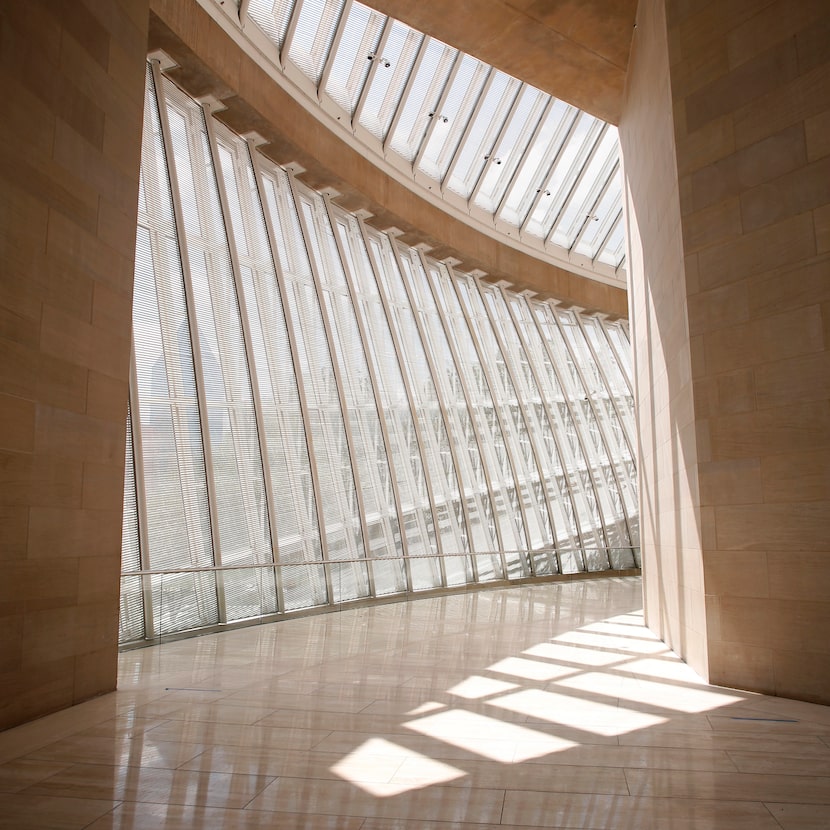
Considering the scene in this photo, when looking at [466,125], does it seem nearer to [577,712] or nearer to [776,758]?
[577,712]

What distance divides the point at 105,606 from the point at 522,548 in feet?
53.5

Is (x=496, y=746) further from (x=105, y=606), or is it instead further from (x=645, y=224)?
(x=645, y=224)

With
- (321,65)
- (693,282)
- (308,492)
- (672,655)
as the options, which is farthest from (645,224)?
(321,65)

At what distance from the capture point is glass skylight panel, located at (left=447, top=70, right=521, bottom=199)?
783 inches

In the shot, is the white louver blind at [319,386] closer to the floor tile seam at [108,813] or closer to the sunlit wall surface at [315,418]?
the sunlit wall surface at [315,418]

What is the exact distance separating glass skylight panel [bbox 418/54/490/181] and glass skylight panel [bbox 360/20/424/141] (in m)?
1.47

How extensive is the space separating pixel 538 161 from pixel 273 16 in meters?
10.2

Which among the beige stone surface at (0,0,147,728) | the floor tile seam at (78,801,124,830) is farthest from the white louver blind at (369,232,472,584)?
the floor tile seam at (78,801,124,830)

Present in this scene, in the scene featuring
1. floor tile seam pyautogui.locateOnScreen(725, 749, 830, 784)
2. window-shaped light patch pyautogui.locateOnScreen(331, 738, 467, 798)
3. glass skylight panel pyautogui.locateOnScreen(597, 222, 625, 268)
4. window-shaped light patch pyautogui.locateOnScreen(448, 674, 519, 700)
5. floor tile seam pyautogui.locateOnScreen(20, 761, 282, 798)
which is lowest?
floor tile seam pyautogui.locateOnScreen(725, 749, 830, 784)

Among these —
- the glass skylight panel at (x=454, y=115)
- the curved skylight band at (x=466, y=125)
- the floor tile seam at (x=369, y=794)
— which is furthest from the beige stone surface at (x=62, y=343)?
the glass skylight panel at (x=454, y=115)

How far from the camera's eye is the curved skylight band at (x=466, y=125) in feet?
53.0

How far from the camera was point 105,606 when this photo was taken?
6.98 meters

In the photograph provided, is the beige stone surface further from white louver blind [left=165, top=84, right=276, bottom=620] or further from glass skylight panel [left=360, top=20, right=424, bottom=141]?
glass skylight panel [left=360, top=20, right=424, bottom=141]

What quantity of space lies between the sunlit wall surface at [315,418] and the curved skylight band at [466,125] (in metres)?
2.23
